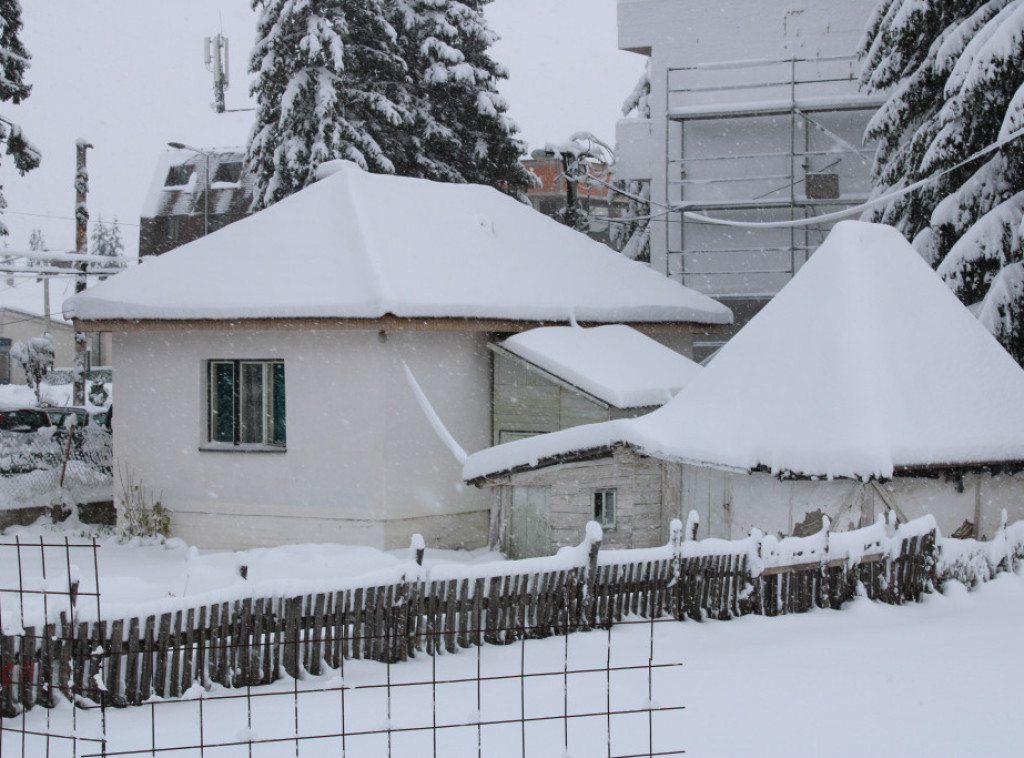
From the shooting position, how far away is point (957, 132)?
561 inches

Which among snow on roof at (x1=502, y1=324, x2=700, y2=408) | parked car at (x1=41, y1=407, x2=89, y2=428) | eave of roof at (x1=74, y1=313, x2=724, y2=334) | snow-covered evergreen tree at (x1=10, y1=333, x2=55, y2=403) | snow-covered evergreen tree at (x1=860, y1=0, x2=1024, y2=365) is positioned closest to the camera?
snow-covered evergreen tree at (x1=860, y1=0, x2=1024, y2=365)

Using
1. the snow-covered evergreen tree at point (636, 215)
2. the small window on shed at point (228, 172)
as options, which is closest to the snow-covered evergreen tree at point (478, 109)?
the snow-covered evergreen tree at point (636, 215)

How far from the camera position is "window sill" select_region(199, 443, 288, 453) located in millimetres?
15023

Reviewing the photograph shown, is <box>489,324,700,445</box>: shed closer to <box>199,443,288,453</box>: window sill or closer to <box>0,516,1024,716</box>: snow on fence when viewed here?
<box>199,443,288,453</box>: window sill

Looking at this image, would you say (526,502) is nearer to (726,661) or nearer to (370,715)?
(726,661)

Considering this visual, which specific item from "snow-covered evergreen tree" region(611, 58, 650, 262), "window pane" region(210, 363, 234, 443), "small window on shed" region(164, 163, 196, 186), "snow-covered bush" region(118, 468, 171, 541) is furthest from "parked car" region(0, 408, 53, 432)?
"small window on shed" region(164, 163, 196, 186)

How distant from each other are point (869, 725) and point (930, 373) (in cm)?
595

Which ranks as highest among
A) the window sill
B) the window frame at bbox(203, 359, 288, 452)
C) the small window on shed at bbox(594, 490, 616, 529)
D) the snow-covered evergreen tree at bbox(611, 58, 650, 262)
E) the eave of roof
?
the snow-covered evergreen tree at bbox(611, 58, 650, 262)

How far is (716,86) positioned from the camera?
23.5 meters

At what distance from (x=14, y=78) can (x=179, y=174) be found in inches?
1326

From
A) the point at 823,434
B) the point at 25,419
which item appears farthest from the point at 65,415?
the point at 823,434

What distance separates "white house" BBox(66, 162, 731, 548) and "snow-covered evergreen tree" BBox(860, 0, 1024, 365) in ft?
14.8

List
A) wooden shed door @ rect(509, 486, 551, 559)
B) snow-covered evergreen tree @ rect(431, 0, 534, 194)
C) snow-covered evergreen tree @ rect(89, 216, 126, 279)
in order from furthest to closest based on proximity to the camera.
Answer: snow-covered evergreen tree @ rect(89, 216, 126, 279)
snow-covered evergreen tree @ rect(431, 0, 534, 194)
wooden shed door @ rect(509, 486, 551, 559)

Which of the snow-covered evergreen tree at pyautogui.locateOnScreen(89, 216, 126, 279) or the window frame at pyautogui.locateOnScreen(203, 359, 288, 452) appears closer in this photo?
the window frame at pyautogui.locateOnScreen(203, 359, 288, 452)
